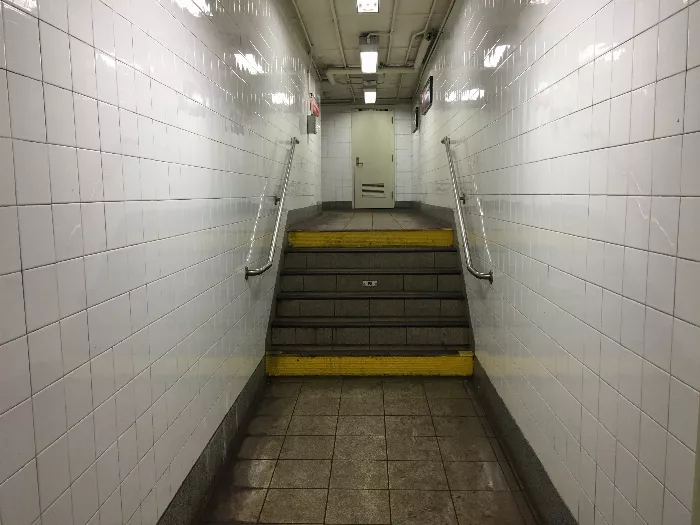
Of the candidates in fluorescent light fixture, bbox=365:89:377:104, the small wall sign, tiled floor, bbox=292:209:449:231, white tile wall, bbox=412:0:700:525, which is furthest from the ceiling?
white tile wall, bbox=412:0:700:525

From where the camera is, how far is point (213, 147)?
9.99 feet

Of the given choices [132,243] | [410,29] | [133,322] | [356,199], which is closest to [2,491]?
[133,322]

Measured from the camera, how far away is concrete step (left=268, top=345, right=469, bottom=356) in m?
4.68

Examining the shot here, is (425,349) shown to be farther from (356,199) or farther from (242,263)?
(356,199)

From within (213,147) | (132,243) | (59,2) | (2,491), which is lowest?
(2,491)

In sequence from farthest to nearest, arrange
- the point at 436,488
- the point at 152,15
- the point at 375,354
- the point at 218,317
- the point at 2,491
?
the point at 375,354 → the point at 218,317 → the point at 436,488 → the point at 152,15 → the point at 2,491

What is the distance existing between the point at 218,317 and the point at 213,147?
1.00 meters

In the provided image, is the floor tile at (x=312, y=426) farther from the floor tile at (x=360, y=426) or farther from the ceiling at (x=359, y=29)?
the ceiling at (x=359, y=29)

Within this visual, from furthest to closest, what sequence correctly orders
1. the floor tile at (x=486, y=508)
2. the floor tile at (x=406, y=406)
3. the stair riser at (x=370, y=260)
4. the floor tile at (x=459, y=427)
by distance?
1. the stair riser at (x=370, y=260)
2. the floor tile at (x=406, y=406)
3. the floor tile at (x=459, y=427)
4. the floor tile at (x=486, y=508)

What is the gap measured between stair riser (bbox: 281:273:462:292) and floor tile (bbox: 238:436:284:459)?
2013mm

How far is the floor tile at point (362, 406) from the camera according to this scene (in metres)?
3.94

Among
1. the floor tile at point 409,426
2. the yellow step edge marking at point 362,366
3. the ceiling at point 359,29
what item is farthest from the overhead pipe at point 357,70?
the floor tile at point 409,426

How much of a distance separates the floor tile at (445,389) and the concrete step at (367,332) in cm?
42

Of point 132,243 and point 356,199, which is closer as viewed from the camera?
point 132,243
